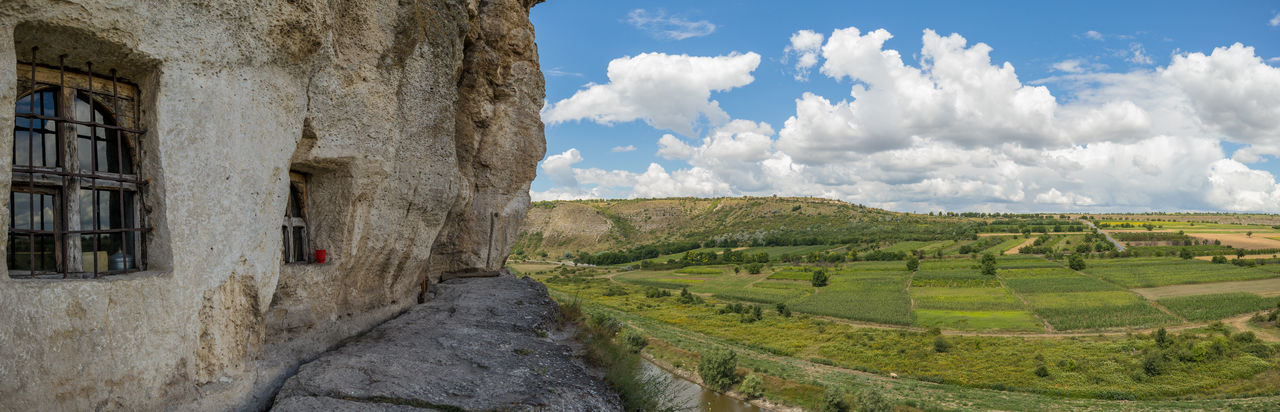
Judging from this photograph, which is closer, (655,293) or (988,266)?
(655,293)

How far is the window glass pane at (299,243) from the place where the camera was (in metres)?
8.53

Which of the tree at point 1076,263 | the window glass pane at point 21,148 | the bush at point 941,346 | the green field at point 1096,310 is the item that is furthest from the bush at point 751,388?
the tree at point 1076,263

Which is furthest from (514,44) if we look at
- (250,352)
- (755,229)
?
(755,229)

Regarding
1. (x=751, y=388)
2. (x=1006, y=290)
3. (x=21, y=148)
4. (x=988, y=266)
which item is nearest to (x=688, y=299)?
(x=751, y=388)

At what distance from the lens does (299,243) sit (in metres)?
8.59

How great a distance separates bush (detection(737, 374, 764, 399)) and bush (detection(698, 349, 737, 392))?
1358 millimetres

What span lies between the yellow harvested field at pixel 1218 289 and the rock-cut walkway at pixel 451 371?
76.0 metres

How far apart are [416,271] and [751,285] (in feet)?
237

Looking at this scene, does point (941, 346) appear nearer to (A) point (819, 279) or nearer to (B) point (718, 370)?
(B) point (718, 370)

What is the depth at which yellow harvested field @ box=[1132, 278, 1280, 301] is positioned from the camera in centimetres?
6506

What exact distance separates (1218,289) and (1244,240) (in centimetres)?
5833

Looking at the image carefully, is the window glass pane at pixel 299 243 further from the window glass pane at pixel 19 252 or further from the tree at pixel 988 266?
the tree at pixel 988 266

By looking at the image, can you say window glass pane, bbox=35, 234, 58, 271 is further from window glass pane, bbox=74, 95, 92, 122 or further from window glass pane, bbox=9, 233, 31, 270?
window glass pane, bbox=74, 95, 92, 122

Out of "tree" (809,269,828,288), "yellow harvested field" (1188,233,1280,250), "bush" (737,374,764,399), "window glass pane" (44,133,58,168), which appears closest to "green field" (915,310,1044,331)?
"tree" (809,269,828,288)
